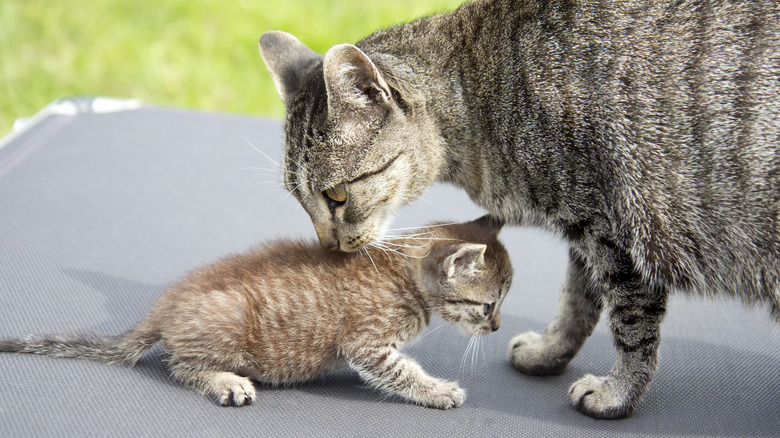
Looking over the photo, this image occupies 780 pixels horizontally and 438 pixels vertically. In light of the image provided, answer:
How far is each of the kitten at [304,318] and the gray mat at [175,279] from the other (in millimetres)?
72

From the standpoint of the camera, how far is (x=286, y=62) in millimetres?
2598

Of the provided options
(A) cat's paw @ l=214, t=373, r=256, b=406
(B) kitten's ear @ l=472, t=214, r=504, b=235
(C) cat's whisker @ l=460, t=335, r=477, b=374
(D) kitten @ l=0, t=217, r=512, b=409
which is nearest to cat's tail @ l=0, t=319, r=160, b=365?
(D) kitten @ l=0, t=217, r=512, b=409

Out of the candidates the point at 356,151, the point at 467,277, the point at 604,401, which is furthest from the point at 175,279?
the point at 604,401

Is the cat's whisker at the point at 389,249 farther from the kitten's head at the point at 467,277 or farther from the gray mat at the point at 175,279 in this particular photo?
the gray mat at the point at 175,279

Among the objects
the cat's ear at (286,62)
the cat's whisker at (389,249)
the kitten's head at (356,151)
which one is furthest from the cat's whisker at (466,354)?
the cat's ear at (286,62)

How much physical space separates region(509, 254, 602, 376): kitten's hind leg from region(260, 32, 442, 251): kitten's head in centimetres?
64

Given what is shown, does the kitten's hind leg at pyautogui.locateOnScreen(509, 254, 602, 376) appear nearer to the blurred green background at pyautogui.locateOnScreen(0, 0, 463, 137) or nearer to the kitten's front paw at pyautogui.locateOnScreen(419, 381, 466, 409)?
the kitten's front paw at pyautogui.locateOnScreen(419, 381, 466, 409)

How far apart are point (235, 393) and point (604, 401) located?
3.71ft

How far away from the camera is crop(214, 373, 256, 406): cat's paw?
2.15 metres

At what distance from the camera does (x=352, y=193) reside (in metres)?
2.29

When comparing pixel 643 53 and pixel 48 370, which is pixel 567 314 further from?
pixel 48 370

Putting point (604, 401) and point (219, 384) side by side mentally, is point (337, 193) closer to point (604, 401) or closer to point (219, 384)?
point (219, 384)

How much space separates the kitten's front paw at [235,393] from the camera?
2.15 metres

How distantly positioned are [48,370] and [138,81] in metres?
4.39
